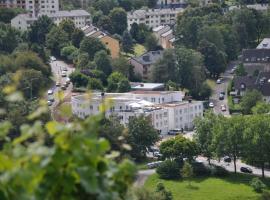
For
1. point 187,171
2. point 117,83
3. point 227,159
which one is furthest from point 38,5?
point 187,171

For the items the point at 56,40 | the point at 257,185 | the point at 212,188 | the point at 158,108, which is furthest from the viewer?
the point at 56,40

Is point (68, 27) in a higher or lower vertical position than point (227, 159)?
higher

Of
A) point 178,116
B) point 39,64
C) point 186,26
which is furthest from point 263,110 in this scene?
point 186,26

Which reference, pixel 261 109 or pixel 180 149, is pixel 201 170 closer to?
pixel 180 149

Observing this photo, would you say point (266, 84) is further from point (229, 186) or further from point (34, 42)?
point (34, 42)

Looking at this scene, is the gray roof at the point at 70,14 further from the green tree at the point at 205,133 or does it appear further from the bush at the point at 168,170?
the bush at the point at 168,170

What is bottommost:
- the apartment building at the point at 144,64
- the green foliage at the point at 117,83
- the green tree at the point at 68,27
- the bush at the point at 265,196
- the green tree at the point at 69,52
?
the bush at the point at 265,196

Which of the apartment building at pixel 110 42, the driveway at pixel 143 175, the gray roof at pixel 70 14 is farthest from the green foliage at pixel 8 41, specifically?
the driveway at pixel 143 175
